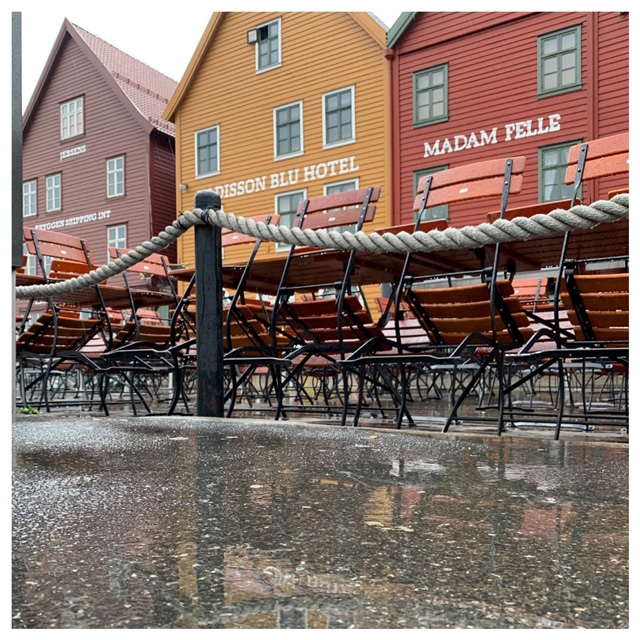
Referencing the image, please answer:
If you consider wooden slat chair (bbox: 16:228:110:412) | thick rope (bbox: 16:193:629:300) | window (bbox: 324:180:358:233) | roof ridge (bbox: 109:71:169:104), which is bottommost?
wooden slat chair (bbox: 16:228:110:412)

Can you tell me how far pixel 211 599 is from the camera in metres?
1.21

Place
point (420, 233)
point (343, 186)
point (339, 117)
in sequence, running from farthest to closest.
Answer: point (339, 117) < point (343, 186) < point (420, 233)

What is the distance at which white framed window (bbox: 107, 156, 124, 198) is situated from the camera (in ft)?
95.8

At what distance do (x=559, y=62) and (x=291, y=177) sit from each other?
8039mm

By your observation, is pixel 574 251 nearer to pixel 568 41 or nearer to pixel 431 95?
pixel 568 41

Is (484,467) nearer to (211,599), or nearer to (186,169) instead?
(211,599)

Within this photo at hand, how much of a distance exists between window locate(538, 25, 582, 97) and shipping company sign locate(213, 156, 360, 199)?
536 centimetres

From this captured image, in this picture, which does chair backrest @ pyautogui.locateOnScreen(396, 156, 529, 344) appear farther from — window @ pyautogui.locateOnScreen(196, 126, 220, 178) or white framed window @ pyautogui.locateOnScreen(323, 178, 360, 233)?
window @ pyautogui.locateOnScreen(196, 126, 220, 178)

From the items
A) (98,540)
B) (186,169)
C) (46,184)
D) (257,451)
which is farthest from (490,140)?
(46,184)

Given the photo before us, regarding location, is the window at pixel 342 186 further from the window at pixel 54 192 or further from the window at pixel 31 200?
the window at pixel 31 200

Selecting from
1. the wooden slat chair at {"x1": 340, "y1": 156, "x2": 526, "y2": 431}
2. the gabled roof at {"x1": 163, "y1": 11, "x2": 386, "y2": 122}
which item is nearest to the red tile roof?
the gabled roof at {"x1": 163, "y1": 11, "x2": 386, "y2": 122}

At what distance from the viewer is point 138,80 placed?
106 ft

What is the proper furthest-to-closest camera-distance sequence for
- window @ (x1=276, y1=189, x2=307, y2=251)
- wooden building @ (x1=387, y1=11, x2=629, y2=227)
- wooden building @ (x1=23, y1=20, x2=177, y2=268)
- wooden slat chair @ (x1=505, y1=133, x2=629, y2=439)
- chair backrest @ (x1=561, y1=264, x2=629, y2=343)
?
1. wooden building @ (x1=23, y1=20, x2=177, y2=268)
2. window @ (x1=276, y1=189, x2=307, y2=251)
3. wooden building @ (x1=387, y1=11, x2=629, y2=227)
4. wooden slat chair @ (x1=505, y1=133, x2=629, y2=439)
5. chair backrest @ (x1=561, y1=264, x2=629, y2=343)

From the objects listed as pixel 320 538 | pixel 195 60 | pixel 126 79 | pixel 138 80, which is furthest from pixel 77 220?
pixel 320 538
